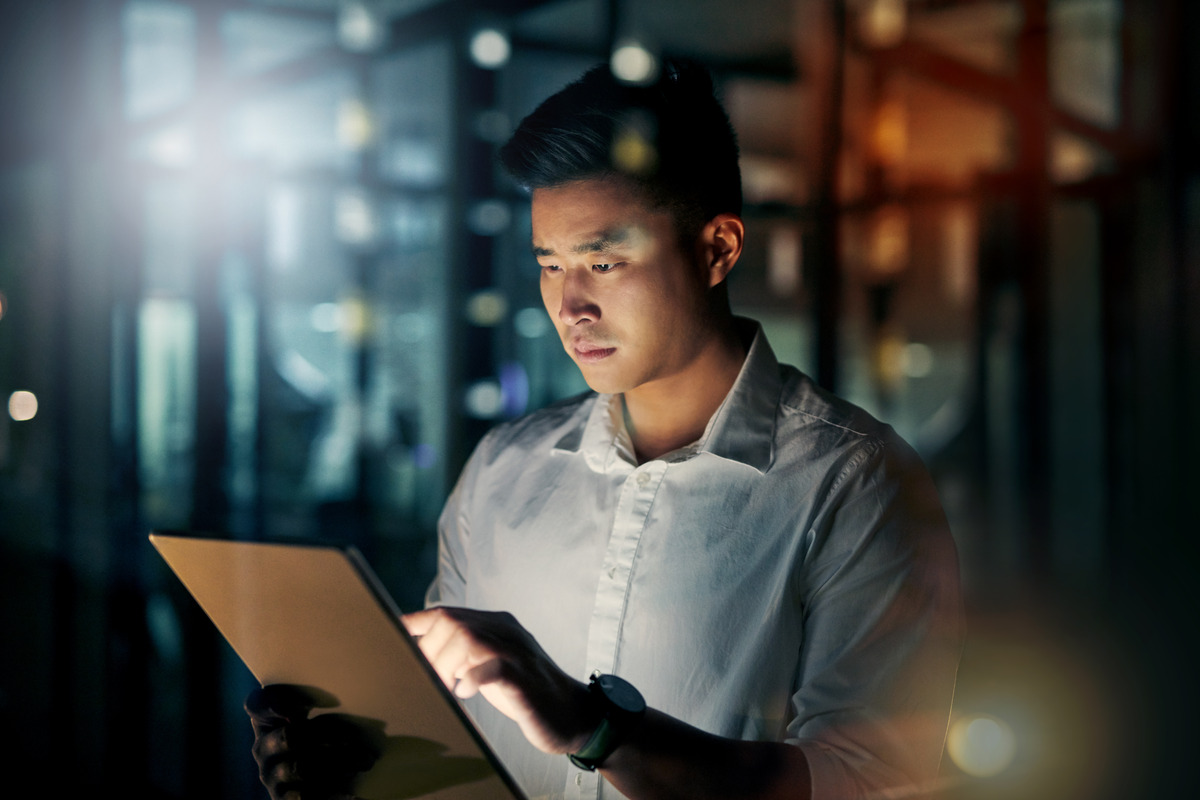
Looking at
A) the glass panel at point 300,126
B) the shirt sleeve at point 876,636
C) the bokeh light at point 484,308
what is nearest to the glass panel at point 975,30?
the bokeh light at point 484,308

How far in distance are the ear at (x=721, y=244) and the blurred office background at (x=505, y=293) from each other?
6.50ft

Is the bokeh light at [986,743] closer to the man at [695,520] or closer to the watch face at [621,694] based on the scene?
the man at [695,520]

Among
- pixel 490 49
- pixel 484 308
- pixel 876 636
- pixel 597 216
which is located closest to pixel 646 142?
pixel 597 216

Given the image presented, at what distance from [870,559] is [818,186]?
254 cm

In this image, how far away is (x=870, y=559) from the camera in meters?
1.06

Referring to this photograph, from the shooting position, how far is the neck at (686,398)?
1.29 m

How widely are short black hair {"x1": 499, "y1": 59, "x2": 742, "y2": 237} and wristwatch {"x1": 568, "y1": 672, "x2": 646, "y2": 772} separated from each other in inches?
23.8

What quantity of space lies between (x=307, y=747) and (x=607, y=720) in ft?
0.93

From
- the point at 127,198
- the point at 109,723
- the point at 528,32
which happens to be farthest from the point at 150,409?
the point at 528,32

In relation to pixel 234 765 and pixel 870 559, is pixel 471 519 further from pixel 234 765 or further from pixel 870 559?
pixel 234 765

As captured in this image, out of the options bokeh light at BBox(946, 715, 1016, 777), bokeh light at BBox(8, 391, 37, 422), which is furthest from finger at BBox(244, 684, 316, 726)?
bokeh light at BBox(8, 391, 37, 422)

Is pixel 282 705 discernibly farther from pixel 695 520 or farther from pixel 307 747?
pixel 695 520

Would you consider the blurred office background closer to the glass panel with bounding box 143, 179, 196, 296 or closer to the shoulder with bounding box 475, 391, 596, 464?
the glass panel with bounding box 143, 179, 196, 296

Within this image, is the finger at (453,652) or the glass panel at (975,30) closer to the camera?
the finger at (453,652)
